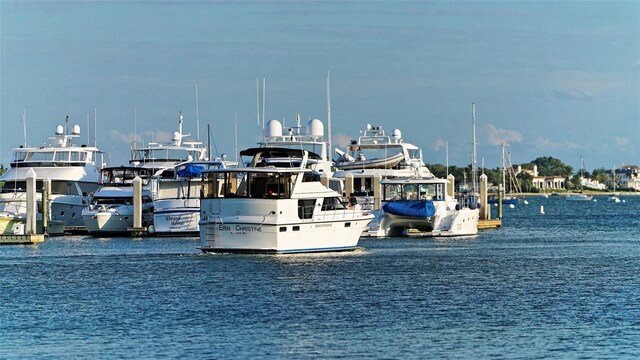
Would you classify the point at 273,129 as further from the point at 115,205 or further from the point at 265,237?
the point at 265,237

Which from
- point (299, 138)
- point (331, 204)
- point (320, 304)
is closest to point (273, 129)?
point (299, 138)

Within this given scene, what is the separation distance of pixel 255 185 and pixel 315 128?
116 ft

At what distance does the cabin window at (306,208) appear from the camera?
5788 centimetres

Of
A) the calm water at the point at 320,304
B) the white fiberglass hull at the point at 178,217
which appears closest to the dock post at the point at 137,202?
the white fiberglass hull at the point at 178,217

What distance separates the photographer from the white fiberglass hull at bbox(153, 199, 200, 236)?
80.7 meters

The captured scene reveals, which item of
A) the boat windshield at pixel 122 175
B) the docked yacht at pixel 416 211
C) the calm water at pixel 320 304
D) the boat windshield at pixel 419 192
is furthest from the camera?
the boat windshield at pixel 122 175

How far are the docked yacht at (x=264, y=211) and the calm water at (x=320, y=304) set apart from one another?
816 millimetres

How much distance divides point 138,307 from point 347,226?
20.9m

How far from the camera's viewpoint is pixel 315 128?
92438 millimetres

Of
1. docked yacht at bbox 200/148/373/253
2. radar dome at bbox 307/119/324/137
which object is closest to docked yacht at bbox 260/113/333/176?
radar dome at bbox 307/119/324/137

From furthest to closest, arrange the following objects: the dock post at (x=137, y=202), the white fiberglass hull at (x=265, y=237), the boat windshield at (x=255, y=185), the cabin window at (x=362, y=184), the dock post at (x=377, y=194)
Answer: the cabin window at (x=362, y=184) < the dock post at (x=137, y=202) < the dock post at (x=377, y=194) < the boat windshield at (x=255, y=185) < the white fiberglass hull at (x=265, y=237)

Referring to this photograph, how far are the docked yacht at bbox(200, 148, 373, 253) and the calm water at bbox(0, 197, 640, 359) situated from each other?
2.68 ft

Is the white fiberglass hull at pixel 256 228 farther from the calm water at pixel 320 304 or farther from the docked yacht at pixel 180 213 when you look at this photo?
the docked yacht at pixel 180 213

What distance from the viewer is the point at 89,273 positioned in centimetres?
5512
